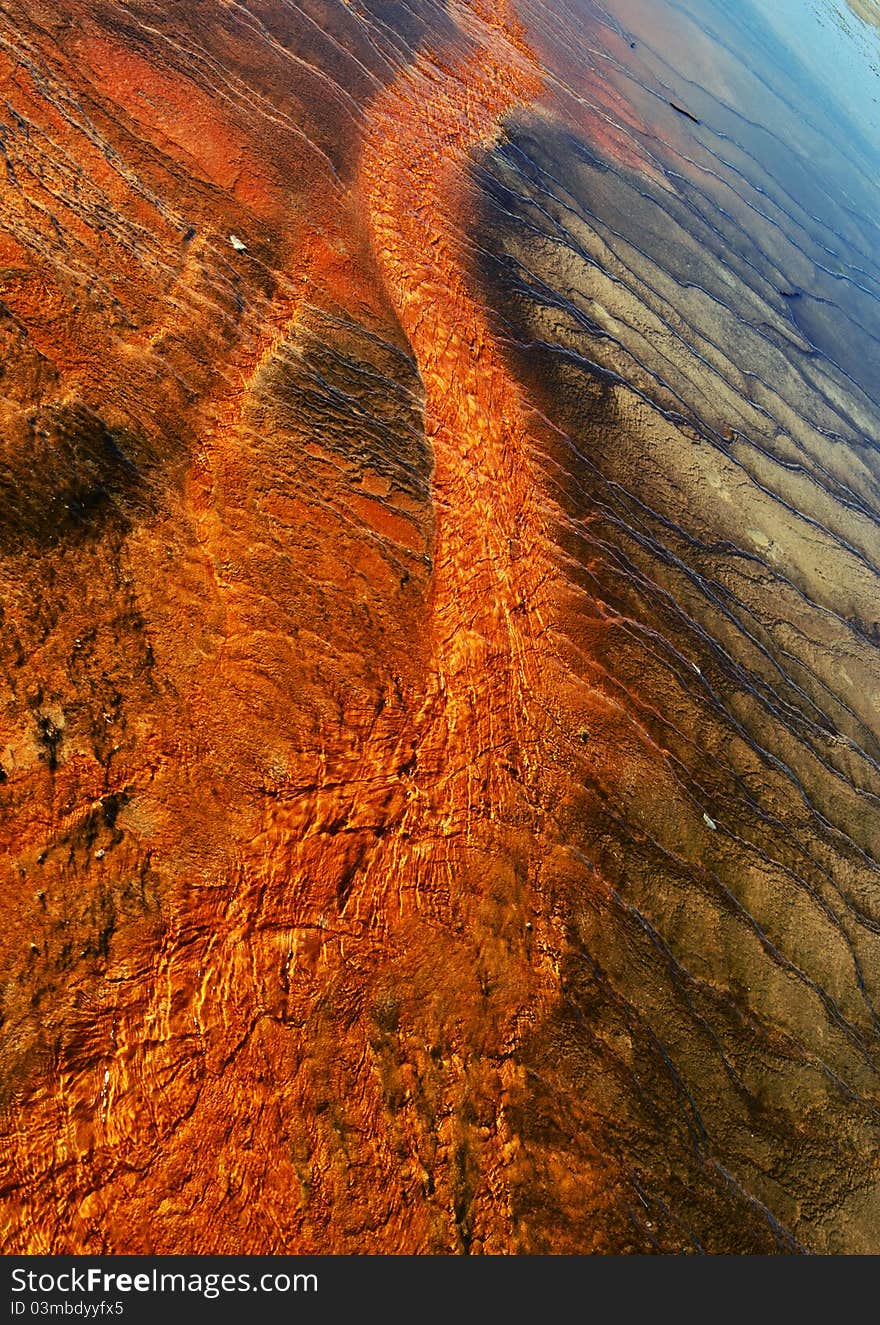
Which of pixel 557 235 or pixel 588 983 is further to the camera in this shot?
pixel 557 235

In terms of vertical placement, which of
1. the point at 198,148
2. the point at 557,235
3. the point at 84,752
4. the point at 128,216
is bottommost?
the point at 84,752

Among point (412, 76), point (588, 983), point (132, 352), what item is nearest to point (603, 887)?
point (588, 983)

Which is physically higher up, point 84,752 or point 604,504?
point 604,504

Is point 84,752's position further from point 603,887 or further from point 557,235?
point 557,235

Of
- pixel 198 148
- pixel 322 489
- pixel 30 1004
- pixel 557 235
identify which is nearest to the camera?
pixel 30 1004

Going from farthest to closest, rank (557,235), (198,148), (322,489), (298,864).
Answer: (557,235)
(198,148)
(322,489)
(298,864)

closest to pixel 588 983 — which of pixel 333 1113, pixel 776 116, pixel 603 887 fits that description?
pixel 603 887
